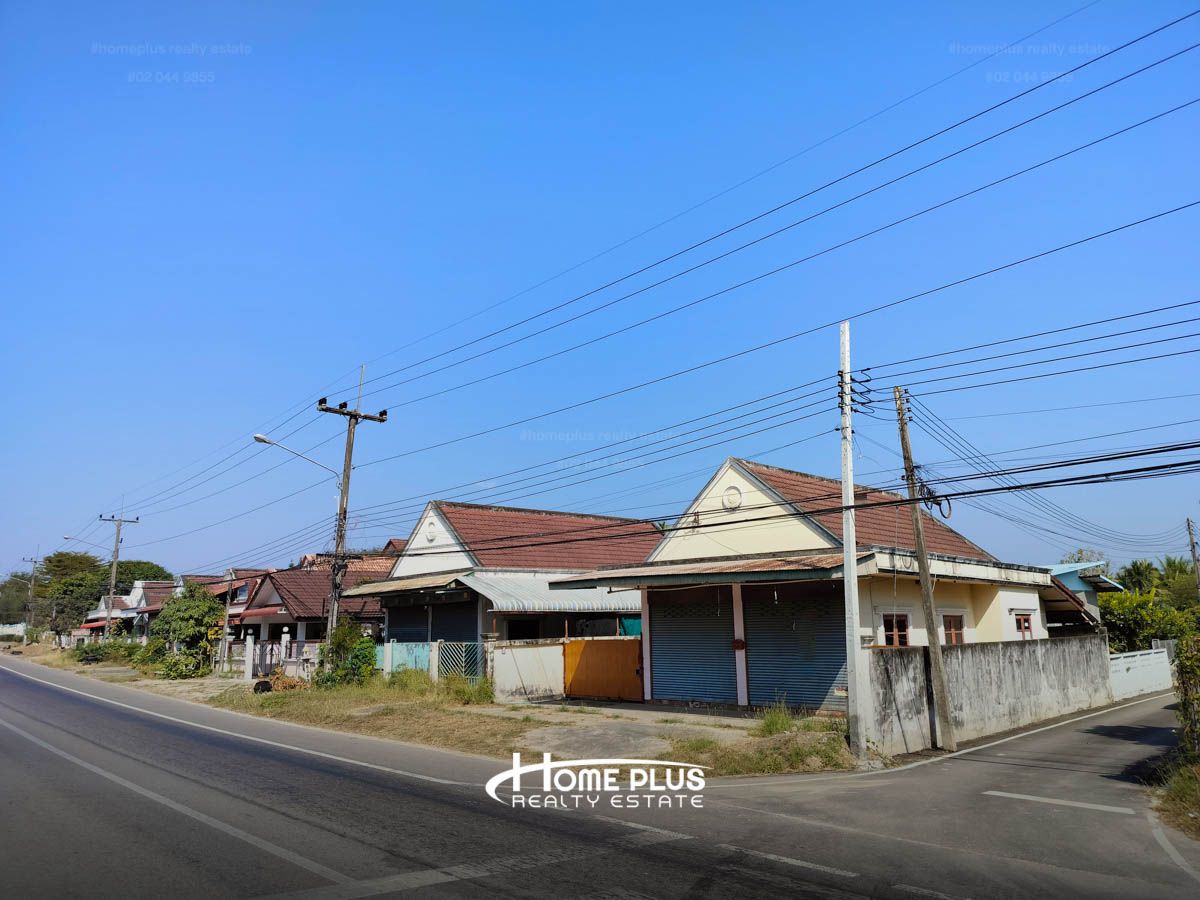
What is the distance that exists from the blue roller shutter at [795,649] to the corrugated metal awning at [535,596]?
7333 millimetres

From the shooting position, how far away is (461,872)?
671 centimetres

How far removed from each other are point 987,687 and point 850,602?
654 cm

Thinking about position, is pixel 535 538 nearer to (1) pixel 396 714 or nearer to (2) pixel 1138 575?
(1) pixel 396 714

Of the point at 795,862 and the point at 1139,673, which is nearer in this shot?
the point at 795,862

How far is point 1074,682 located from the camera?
75.5 feet

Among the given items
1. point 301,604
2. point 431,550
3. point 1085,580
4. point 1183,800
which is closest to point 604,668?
point 431,550

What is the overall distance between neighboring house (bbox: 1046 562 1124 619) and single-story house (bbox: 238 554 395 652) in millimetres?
30534

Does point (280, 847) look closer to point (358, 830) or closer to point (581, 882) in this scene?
point (358, 830)

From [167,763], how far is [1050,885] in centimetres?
1197

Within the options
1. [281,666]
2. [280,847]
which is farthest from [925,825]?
[281,666]

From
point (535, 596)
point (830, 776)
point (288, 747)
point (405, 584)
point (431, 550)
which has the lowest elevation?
point (830, 776)

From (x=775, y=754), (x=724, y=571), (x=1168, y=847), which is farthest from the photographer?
(x=724, y=571)

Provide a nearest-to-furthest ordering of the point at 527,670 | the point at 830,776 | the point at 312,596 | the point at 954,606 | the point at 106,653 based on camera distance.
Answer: the point at 830,776
the point at 954,606
the point at 527,670
the point at 312,596
the point at 106,653

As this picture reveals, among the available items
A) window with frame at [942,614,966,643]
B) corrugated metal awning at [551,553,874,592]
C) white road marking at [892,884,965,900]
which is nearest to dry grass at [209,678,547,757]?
corrugated metal awning at [551,553,874,592]
